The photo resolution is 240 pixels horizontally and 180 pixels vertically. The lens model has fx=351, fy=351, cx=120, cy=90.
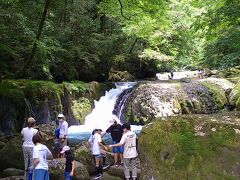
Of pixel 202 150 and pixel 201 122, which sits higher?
pixel 201 122

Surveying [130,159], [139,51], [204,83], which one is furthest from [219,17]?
[139,51]

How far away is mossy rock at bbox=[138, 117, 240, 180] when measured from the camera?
6.05 meters

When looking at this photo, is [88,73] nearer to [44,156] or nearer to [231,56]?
[231,56]

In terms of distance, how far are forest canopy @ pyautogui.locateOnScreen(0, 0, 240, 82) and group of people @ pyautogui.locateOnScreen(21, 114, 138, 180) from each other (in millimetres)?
3932

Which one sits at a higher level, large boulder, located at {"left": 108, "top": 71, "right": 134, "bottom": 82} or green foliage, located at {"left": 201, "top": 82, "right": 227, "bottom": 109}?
large boulder, located at {"left": 108, "top": 71, "right": 134, "bottom": 82}

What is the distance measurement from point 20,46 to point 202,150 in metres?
12.4

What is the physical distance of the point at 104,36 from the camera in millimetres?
25516

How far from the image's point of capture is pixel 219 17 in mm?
10578

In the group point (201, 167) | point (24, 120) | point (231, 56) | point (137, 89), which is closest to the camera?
point (201, 167)

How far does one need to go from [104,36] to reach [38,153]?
19.3m

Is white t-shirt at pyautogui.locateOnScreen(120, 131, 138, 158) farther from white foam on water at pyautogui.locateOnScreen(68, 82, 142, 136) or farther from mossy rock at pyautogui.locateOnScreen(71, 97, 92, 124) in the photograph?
mossy rock at pyautogui.locateOnScreen(71, 97, 92, 124)

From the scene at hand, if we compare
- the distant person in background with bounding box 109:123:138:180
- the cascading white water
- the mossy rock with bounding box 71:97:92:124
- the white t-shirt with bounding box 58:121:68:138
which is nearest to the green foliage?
the cascading white water

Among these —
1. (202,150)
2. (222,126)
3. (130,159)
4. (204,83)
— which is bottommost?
(130,159)

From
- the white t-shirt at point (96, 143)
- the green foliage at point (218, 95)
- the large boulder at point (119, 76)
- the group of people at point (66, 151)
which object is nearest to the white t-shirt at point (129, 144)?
the group of people at point (66, 151)
